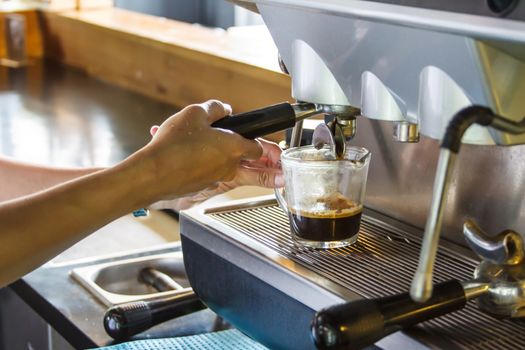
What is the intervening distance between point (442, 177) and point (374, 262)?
0.25m

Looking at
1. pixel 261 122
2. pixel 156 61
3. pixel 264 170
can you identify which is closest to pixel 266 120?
pixel 261 122

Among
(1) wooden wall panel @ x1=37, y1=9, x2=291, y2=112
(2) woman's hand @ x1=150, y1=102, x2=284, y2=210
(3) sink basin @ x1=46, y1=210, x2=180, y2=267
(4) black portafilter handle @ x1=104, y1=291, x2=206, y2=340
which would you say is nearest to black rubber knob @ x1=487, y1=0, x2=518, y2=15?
(2) woman's hand @ x1=150, y1=102, x2=284, y2=210

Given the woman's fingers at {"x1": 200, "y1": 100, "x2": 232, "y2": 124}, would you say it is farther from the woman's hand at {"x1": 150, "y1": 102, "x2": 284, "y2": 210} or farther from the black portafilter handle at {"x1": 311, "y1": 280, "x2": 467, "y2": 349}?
the black portafilter handle at {"x1": 311, "y1": 280, "x2": 467, "y2": 349}

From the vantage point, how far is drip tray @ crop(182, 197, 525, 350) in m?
0.78

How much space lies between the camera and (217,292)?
103 centimetres

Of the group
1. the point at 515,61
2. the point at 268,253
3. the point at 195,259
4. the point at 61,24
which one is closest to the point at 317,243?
the point at 268,253

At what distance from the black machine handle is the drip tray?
0.13 m

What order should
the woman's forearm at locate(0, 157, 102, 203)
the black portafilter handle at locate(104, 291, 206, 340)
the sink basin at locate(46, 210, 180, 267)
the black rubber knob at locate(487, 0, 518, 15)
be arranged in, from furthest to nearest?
the sink basin at locate(46, 210, 180, 267), the woman's forearm at locate(0, 157, 102, 203), the black portafilter handle at locate(104, 291, 206, 340), the black rubber knob at locate(487, 0, 518, 15)

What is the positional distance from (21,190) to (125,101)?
114 centimetres

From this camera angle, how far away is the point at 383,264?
909 millimetres

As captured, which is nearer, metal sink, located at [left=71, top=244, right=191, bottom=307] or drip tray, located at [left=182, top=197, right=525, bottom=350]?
drip tray, located at [left=182, top=197, right=525, bottom=350]

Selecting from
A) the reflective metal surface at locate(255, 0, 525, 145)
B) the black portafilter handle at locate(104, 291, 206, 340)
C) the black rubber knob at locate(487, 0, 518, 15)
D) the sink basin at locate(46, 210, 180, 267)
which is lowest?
the sink basin at locate(46, 210, 180, 267)

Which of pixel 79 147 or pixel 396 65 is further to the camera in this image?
pixel 79 147

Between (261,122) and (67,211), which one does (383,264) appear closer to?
(261,122)
